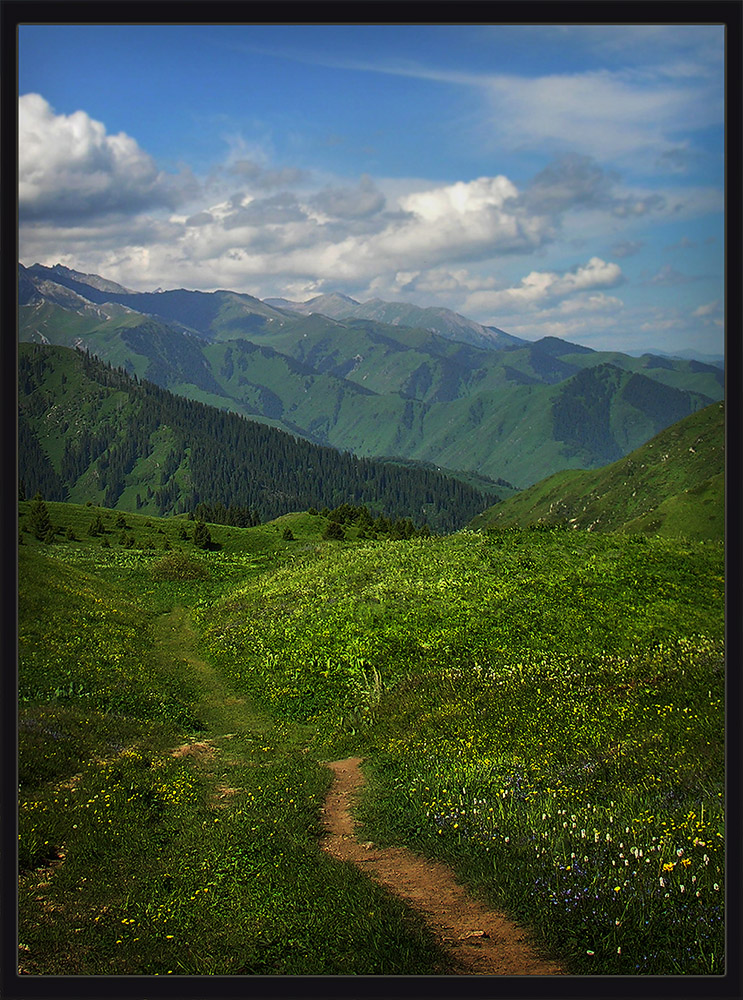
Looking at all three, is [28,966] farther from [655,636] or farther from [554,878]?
[655,636]

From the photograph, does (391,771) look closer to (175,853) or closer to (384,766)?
(384,766)

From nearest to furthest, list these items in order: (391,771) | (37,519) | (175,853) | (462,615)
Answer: (175,853)
(391,771)
(462,615)
(37,519)

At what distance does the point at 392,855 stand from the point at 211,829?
93.4 inches

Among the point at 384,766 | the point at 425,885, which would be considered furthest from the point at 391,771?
the point at 425,885

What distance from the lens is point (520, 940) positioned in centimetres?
644

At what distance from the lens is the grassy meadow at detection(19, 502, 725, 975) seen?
6.58 metres

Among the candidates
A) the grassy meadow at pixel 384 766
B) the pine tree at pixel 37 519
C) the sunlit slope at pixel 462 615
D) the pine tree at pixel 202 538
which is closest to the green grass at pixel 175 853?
the grassy meadow at pixel 384 766

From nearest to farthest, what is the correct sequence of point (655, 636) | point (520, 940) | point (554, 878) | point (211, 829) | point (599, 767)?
point (520, 940) → point (554, 878) → point (211, 829) → point (599, 767) → point (655, 636)

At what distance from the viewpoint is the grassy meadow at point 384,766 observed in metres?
6.58

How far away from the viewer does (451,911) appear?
22.3 feet

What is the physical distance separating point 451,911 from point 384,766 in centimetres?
523

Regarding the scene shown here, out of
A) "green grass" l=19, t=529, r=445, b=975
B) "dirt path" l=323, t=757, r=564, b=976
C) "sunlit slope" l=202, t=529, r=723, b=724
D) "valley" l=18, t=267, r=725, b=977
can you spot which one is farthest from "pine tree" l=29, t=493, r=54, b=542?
"dirt path" l=323, t=757, r=564, b=976

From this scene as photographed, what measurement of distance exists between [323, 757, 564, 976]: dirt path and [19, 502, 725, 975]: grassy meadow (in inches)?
7.6
